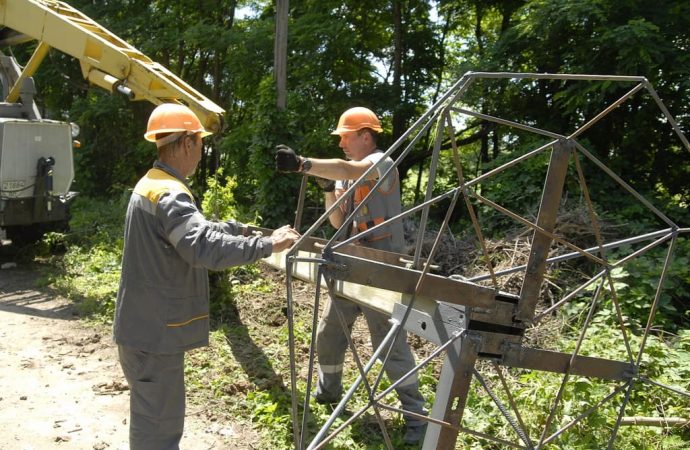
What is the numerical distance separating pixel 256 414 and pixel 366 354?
1.21m

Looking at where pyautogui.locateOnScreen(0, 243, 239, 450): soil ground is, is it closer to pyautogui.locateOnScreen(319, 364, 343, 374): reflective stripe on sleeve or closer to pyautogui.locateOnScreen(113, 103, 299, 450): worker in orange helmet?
pyautogui.locateOnScreen(319, 364, 343, 374): reflective stripe on sleeve

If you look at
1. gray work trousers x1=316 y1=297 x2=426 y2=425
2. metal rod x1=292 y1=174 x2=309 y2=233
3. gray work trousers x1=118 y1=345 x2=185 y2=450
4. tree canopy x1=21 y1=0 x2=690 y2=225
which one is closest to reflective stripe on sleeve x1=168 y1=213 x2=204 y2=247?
gray work trousers x1=118 y1=345 x2=185 y2=450

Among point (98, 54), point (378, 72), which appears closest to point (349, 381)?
point (98, 54)

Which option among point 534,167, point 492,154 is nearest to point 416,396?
point 534,167

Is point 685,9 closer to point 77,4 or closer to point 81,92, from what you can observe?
point 77,4

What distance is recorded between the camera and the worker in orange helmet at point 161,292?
285 cm

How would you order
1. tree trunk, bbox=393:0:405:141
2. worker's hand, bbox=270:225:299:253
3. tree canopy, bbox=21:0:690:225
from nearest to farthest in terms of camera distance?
worker's hand, bbox=270:225:299:253 < tree canopy, bbox=21:0:690:225 < tree trunk, bbox=393:0:405:141

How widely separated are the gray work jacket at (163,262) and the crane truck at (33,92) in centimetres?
384

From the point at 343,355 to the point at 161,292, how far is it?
1.72m

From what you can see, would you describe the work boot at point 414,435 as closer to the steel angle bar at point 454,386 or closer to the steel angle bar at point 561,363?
the steel angle bar at point 561,363

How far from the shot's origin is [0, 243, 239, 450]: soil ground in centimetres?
393

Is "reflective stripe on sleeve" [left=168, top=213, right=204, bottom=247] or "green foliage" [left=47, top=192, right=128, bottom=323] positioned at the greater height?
"reflective stripe on sleeve" [left=168, top=213, right=204, bottom=247]

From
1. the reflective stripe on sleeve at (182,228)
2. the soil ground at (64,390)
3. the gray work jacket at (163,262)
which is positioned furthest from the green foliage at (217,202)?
the reflective stripe on sleeve at (182,228)

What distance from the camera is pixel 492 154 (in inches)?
400
